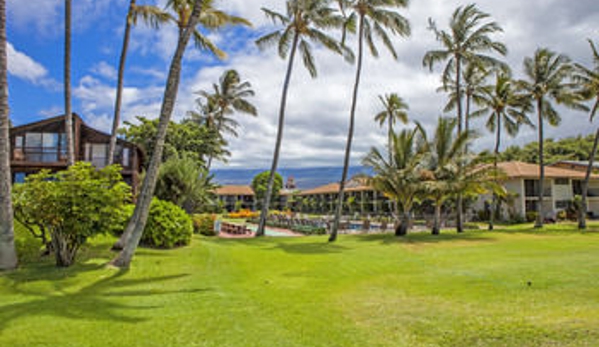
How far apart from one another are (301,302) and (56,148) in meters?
24.5

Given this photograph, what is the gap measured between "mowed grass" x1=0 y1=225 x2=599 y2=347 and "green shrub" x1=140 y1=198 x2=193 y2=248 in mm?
A: 1509

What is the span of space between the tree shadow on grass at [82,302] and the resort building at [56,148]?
1830 cm

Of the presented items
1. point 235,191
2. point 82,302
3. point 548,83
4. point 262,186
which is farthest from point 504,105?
point 235,191

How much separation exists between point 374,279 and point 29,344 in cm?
579

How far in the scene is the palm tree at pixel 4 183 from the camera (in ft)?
25.2

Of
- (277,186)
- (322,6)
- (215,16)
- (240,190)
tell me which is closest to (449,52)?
(322,6)

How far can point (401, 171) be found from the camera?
19.2 meters

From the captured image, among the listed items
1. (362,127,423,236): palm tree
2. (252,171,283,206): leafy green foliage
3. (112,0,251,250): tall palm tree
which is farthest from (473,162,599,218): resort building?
(252,171,283,206): leafy green foliage

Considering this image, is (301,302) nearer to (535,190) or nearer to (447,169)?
(447,169)

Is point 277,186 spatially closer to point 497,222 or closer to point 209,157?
point 209,157

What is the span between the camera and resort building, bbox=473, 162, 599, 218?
32.7 metres

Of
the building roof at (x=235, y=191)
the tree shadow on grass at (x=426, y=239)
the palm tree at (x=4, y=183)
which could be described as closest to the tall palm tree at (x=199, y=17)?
the palm tree at (x=4, y=183)

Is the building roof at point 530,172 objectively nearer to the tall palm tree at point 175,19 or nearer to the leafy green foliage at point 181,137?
the leafy green foliage at point 181,137

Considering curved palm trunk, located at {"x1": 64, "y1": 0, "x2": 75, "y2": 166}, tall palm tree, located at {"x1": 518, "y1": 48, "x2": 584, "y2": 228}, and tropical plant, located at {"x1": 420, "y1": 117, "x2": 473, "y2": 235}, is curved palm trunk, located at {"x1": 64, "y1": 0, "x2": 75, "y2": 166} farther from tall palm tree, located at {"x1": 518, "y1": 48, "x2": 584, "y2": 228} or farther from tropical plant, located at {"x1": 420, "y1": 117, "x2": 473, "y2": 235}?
tall palm tree, located at {"x1": 518, "y1": 48, "x2": 584, "y2": 228}
